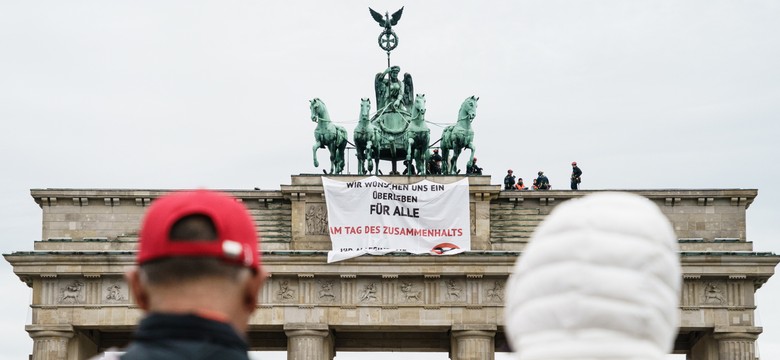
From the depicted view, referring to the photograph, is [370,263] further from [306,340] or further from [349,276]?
[306,340]

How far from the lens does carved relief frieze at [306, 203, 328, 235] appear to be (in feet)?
178

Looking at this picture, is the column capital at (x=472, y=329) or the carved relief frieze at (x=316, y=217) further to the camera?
the carved relief frieze at (x=316, y=217)

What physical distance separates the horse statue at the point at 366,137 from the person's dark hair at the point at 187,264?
4971 cm

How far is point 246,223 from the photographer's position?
175 inches

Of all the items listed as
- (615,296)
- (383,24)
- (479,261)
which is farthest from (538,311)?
(383,24)

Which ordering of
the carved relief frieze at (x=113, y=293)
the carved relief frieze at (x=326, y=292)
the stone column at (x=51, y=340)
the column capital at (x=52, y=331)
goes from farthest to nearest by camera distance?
the carved relief frieze at (x=326, y=292) < the carved relief frieze at (x=113, y=293) < the column capital at (x=52, y=331) < the stone column at (x=51, y=340)

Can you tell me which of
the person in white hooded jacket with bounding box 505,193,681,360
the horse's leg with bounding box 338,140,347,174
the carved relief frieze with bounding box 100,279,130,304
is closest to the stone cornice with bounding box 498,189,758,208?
the horse's leg with bounding box 338,140,347,174

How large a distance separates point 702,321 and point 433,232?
28.3ft

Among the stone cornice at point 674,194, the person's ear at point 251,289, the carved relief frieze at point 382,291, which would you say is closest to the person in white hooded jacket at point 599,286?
the person's ear at point 251,289

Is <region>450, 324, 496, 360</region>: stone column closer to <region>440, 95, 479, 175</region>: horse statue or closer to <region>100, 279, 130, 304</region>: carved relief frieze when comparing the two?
<region>440, 95, 479, 175</region>: horse statue

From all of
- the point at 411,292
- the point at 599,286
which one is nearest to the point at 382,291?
the point at 411,292

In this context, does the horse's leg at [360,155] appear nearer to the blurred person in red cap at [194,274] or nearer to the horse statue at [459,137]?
the horse statue at [459,137]

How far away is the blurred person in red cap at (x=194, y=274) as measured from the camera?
4273 millimetres

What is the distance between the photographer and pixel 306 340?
2077 inches
